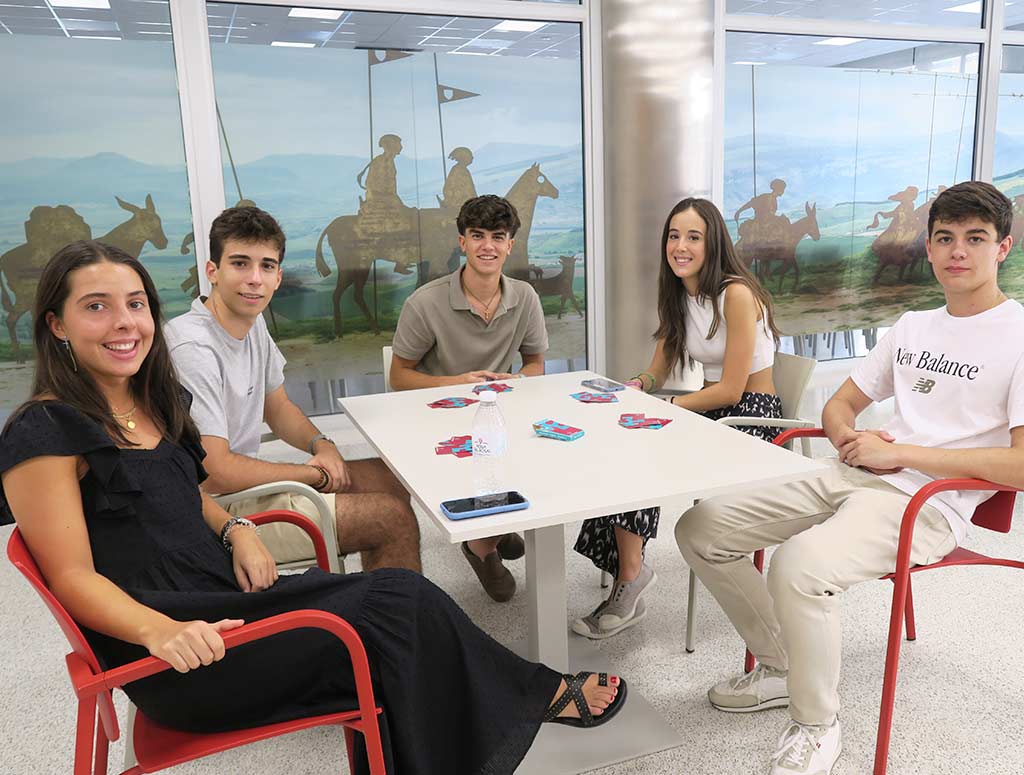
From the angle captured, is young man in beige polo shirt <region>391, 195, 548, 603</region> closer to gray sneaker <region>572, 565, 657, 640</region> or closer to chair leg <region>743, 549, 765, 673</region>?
gray sneaker <region>572, 565, 657, 640</region>

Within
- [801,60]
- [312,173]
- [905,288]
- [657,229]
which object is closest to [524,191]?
[657,229]

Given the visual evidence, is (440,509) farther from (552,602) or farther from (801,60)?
(801,60)

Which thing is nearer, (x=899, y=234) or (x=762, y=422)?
(x=762, y=422)

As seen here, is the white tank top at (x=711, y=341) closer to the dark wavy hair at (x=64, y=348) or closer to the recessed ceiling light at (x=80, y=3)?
the dark wavy hair at (x=64, y=348)

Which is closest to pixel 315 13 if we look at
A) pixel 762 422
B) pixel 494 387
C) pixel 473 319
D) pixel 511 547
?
pixel 473 319

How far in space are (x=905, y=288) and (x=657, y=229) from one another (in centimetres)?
217

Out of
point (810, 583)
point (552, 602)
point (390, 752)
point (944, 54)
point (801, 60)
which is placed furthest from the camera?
point (944, 54)

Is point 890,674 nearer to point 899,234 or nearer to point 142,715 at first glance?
point 142,715

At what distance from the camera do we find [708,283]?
2883mm

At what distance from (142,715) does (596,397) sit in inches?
63.1

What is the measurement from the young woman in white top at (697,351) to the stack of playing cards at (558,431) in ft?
1.39

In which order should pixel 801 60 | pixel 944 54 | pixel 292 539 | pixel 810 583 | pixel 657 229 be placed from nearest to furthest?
pixel 810 583
pixel 292 539
pixel 657 229
pixel 801 60
pixel 944 54

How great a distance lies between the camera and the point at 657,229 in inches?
187

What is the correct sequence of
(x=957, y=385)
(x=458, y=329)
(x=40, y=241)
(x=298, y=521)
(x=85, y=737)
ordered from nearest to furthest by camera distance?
1. (x=85, y=737)
2. (x=298, y=521)
3. (x=957, y=385)
4. (x=458, y=329)
5. (x=40, y=241)
